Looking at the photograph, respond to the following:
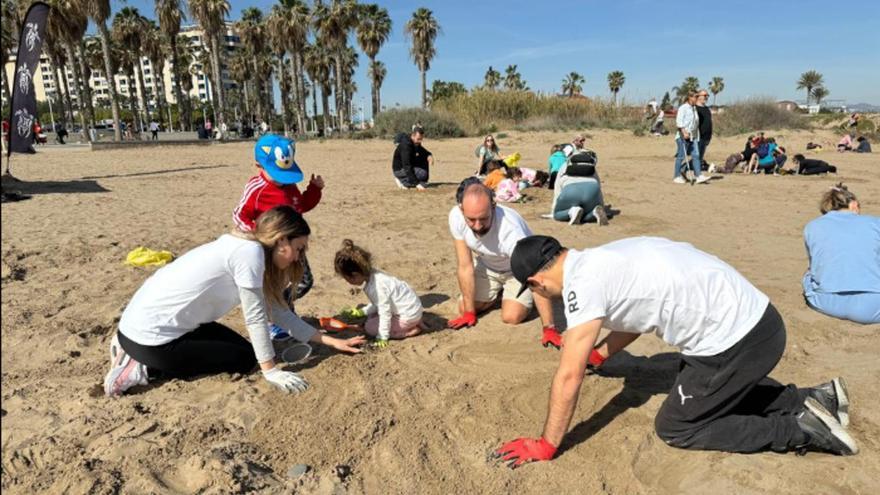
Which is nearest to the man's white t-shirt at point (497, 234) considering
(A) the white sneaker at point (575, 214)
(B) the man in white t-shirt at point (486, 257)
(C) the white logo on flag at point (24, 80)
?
(B) the man in white t-shirt at point (486, 257)

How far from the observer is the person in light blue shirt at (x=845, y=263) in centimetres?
423

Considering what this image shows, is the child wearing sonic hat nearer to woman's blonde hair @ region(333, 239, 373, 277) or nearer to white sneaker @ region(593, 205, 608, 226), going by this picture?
woman's blonde hair @ region(333, 239, 373, 277)

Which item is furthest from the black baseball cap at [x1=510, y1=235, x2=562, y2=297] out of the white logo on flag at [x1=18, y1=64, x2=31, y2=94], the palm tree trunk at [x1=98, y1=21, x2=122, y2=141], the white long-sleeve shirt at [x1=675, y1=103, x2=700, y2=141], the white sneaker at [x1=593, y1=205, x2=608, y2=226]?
the palm tree trunk at [x1=98, y1=21, x2=122, y2=141]

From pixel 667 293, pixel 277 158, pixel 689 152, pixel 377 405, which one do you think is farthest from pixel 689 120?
pixel 377 405

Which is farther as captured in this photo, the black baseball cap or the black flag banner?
the black flag banner

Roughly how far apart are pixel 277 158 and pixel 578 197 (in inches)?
195

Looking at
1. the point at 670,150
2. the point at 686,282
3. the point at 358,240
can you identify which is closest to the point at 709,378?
the point at 686,282

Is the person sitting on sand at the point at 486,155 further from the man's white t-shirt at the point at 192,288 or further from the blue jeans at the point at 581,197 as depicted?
the man's white t-shirt at the point at 192,288

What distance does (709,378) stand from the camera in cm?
273

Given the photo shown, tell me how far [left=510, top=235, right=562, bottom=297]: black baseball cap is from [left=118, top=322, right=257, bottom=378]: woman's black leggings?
1.95 metres

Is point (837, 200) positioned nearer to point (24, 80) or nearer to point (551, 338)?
point (551, 338)

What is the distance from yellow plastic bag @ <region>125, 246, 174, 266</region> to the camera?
593 centimetres

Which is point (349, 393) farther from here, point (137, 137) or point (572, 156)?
point (137, 137)

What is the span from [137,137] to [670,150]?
29176 millimetres
